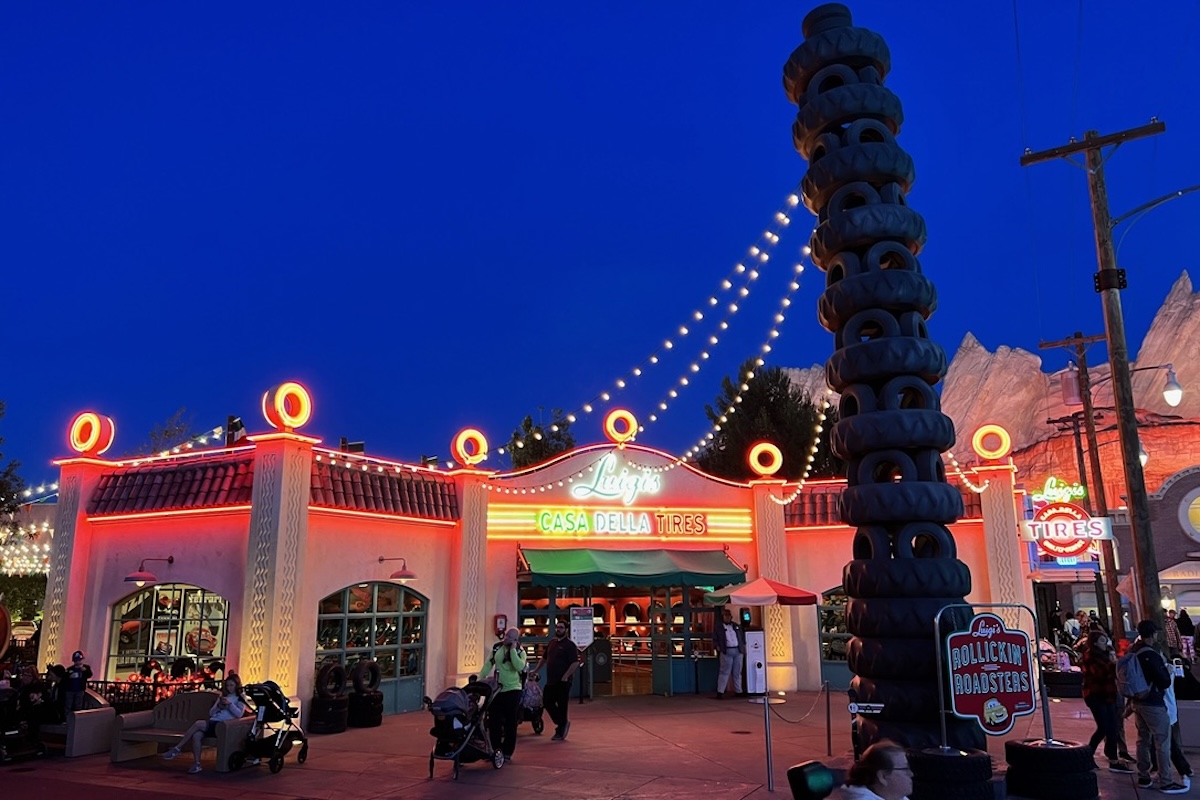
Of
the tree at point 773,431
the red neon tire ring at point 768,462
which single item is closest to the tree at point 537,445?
the tree at point 773,431

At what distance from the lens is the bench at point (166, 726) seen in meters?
10.2

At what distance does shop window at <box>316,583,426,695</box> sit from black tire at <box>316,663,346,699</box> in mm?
282

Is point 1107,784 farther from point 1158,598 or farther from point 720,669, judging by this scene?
point 720,669

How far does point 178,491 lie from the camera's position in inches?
559

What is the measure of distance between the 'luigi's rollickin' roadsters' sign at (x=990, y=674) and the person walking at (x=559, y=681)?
5.82 metres

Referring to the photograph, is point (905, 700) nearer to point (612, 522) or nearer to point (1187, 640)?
point (612, 522)

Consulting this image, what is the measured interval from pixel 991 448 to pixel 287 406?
13020 millimetres

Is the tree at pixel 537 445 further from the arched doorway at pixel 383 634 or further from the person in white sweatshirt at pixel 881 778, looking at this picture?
the person in white sweatshirt at pixel 881 778

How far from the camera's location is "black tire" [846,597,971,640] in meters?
8.32

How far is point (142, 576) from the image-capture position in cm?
1390

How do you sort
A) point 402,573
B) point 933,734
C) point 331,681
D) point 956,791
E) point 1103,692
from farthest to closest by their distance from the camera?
1. point 402,573
2. point 331,681
3. point 1103,692
4. point 933,734
5. point 956,791

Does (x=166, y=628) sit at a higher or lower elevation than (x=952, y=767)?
higher

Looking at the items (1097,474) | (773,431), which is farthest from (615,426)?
(773,431)

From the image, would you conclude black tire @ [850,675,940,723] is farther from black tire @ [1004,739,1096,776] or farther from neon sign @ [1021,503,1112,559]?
neon sign @ [1021,503,1112,559]
